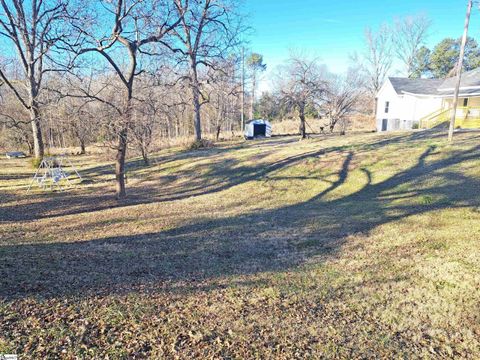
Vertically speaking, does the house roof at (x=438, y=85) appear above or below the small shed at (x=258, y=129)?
above

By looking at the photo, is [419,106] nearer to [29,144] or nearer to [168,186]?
[168,186]

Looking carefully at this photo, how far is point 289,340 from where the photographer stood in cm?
316

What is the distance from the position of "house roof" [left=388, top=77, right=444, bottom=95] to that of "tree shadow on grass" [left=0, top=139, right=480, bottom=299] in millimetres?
21518

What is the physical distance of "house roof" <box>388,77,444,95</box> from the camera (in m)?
27.5

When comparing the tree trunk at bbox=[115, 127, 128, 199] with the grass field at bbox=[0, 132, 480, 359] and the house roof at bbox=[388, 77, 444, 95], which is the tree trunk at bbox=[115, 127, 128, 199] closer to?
the grass field at bbox=[0, 132, 480, 359]

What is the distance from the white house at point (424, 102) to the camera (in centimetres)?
2173

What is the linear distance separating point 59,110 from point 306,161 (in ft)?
33.4

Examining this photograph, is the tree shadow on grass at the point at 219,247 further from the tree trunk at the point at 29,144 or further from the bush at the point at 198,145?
the tree trunk at the point at 29,144

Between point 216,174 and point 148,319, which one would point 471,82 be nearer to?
point 216,174

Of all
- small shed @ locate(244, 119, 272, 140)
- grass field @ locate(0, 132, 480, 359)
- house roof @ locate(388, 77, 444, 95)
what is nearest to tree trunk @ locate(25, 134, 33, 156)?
small shed @ locate(244, 119, 272, 140)

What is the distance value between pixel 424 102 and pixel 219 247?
28151mm

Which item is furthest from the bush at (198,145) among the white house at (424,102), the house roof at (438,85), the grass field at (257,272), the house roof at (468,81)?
the house roof at (468,81)

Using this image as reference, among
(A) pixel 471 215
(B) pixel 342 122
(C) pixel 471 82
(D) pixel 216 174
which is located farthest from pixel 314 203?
(B) pixel 342 122

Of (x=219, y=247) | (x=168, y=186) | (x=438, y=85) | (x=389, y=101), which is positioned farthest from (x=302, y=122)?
(x=219, y=247)
